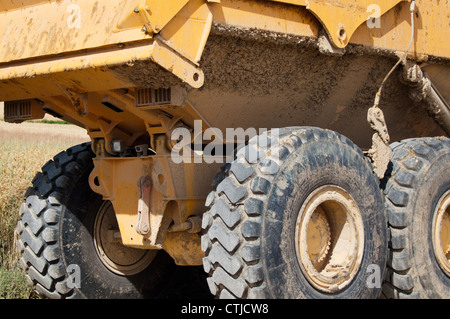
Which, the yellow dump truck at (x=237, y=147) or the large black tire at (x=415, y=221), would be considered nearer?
the yellow dump truck at (x=237, y=147)

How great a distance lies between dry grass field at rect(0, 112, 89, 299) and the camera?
5.45 metres

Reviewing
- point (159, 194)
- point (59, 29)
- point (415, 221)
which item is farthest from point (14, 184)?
point (415, 221)

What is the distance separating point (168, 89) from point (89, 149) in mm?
1747

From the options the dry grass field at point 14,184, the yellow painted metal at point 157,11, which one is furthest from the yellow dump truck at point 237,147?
the dry grass field at point 14,184

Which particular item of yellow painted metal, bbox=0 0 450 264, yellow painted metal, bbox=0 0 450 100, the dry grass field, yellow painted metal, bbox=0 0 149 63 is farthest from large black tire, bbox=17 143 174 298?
yellow painted metal, bbox=0 0 149 63

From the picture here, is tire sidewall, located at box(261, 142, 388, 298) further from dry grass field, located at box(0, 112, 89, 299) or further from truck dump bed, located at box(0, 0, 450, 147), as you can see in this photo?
dry grass field, located at box(0, 112, 89, 299)

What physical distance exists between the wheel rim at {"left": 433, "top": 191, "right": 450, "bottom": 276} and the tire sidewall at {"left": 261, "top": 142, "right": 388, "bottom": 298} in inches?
21.9

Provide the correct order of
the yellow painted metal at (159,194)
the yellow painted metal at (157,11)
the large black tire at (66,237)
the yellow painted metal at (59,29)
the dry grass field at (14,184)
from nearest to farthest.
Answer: the yellow painted metal at (157,11)
the yellow painted metal at (59,29)
the yellow painted metal at (159,194)
the large black tire at (66,237)
the dry grass field at (14,184)

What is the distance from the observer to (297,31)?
3.99 metres

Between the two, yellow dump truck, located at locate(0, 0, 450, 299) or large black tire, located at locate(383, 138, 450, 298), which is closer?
yellow dump truck, located at locate(0, 0, 450, 299)

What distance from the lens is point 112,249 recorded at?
16.6 ft

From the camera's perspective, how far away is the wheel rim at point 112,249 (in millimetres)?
5008

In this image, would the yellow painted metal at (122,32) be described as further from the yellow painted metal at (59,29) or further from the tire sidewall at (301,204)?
the tire sidewall at (301,204)
